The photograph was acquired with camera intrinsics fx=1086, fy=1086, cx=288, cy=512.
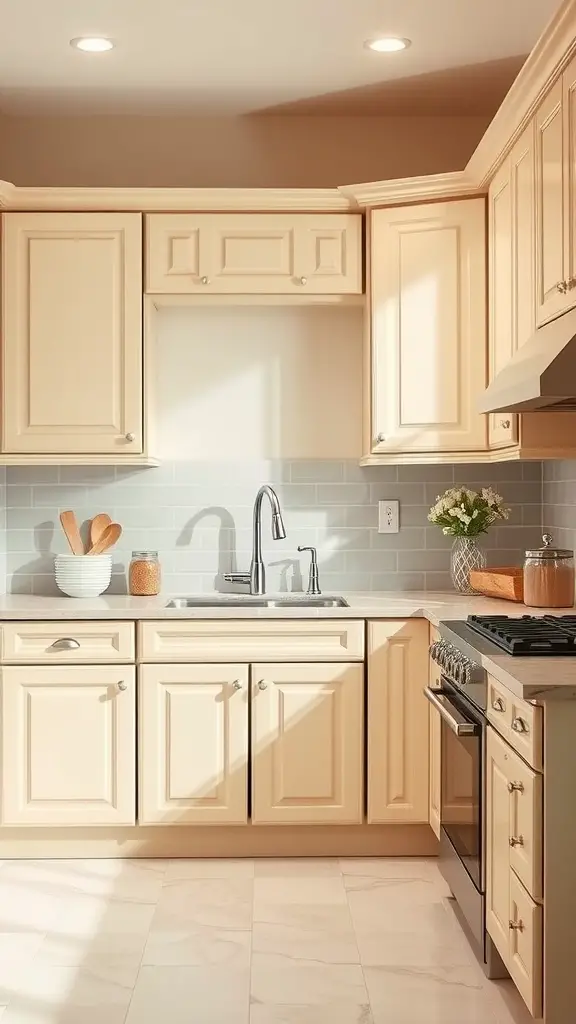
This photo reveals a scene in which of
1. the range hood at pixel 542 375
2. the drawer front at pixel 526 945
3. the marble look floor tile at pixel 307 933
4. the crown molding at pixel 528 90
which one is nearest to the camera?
the drawer front at pixel 526 945

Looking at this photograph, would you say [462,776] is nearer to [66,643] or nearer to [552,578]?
[552,578]

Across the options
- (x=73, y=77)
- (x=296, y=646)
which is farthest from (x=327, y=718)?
(x=73, y=77)

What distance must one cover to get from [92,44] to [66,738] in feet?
7.52

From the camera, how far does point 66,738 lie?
12.0ft

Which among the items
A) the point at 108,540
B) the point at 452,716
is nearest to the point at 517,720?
the point at 452,716

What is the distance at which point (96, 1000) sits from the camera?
2652 millimetres

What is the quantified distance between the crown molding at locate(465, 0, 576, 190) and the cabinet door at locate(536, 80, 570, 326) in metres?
0.05

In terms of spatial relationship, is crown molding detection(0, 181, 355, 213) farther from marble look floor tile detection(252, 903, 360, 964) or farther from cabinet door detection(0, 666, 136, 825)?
marble look floor tile detection(252, 903, 360, 964)

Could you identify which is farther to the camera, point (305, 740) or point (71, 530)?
point (71, 530)

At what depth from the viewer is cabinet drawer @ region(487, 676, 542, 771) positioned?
7.42 ft

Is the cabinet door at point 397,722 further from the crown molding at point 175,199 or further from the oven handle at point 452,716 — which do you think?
the crown molding at point 175,199

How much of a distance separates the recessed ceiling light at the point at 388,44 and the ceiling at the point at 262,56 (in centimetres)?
3

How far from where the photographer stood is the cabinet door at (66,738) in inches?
144

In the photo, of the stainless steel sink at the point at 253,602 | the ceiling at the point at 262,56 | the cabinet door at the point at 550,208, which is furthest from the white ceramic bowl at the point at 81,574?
the cabinet door at the point at 550,208
